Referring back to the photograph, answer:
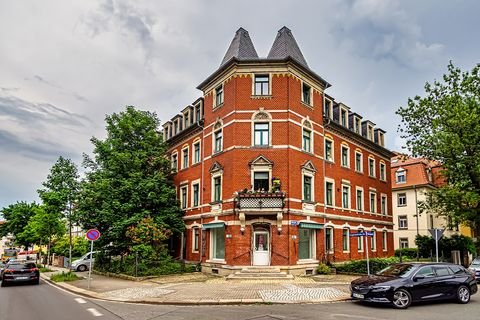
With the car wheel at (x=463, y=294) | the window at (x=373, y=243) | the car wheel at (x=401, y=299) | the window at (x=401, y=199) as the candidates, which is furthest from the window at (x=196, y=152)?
the window at (x=401, y=199)

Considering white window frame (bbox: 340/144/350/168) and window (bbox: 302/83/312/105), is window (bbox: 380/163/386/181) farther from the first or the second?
window (bbox: 302/83/312/105)

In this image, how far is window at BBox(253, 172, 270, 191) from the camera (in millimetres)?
22136

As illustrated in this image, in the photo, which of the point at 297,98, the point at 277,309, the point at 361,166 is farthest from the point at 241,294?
the point at 361,166

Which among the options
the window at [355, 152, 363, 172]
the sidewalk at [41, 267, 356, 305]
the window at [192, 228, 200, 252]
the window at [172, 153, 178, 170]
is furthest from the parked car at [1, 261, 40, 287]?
the window at [355, 152, 363, 172]

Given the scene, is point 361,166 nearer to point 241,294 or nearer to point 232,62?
point 232,62

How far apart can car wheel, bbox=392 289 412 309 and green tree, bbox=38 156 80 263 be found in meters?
22.8

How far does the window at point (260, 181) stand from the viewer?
72.6 feet

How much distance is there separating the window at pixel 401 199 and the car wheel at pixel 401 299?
112ft


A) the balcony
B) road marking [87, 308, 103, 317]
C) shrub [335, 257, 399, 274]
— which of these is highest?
the balcony

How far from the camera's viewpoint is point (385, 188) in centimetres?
3434

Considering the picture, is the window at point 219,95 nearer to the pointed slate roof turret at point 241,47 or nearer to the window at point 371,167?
the pointed slate roof turret at point 241,47

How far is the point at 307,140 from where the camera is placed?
24.2 metres

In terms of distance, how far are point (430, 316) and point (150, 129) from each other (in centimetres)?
2252

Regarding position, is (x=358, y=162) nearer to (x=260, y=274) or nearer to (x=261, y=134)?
(x=261, y=134)
